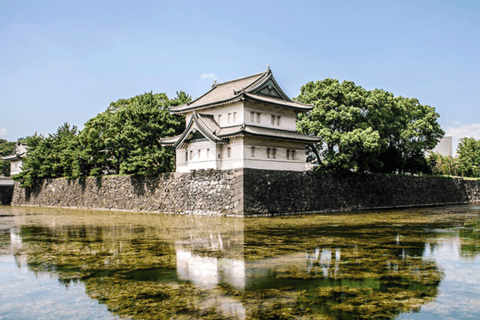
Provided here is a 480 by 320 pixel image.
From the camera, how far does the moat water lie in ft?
20.3

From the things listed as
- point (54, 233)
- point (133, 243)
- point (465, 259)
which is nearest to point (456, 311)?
point (465, 259)

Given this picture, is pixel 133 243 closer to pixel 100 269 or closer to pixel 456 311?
pixel 100 269

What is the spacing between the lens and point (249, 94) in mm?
27297

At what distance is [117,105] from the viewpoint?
42312mm

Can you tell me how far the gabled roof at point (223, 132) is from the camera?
2612cm

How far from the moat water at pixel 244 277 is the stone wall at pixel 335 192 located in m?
11.6

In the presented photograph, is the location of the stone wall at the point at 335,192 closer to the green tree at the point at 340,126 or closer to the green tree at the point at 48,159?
the green tree at the point at 340,126

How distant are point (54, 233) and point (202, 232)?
245 inches

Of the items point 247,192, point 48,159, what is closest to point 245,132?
point 247,192

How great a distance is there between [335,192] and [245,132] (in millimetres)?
10227

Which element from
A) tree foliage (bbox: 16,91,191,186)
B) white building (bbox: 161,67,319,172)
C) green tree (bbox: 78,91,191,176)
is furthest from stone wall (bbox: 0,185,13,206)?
white building (bbox: 161,67,319,172)

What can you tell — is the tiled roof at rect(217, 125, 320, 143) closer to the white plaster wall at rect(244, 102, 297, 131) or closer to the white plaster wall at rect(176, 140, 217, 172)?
the white plaster wall at rect(244, 102, 297, 131)

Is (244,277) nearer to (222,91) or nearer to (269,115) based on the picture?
(269,115)

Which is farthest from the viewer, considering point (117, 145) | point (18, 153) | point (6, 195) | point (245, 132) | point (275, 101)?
point (18, 153)
